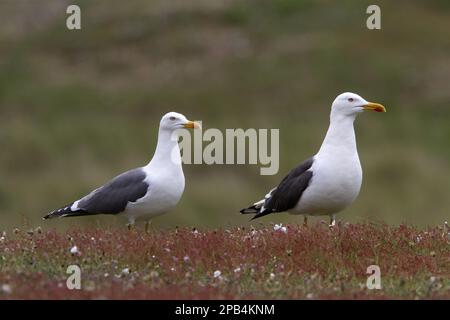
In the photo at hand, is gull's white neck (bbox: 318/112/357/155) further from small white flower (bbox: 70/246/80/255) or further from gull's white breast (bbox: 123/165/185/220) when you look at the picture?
small white flower (bbox: 70/246/80/255)

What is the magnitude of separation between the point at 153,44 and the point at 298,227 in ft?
93.1

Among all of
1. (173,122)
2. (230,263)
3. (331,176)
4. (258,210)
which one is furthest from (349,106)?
(230,263)

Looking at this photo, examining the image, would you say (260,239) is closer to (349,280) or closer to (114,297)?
(349,280)

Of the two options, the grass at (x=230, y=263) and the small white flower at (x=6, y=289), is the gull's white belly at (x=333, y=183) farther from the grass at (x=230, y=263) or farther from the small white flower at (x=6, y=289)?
the small white flower at (x=6, y=289)

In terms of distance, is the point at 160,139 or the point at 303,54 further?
the point at 303,54

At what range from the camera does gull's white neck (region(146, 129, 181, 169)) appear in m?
14.0

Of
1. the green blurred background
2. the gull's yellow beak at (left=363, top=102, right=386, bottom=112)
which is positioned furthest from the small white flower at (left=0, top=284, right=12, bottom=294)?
the green blurred background

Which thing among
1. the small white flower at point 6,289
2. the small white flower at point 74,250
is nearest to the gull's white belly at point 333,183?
the small white flower at point 74,250

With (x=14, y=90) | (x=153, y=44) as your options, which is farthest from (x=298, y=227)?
(x=153, y=44)

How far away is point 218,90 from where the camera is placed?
37062 millimetres

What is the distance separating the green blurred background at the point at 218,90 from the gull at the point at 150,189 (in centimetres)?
891

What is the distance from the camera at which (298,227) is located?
13.1 m

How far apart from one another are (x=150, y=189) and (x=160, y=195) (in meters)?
0.14

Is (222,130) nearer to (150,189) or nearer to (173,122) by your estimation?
(173,122)
